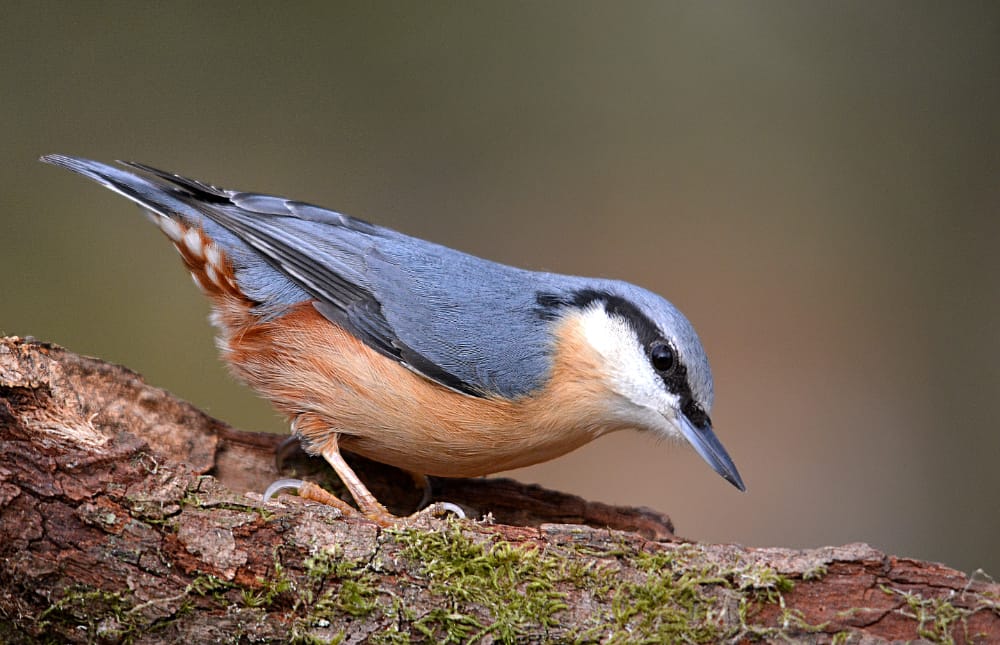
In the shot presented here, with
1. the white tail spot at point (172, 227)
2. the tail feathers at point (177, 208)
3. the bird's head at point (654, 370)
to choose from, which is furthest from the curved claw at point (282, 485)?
the bird's head at point (654, 370)

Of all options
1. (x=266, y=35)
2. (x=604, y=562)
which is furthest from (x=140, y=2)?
(x=604, y=562)

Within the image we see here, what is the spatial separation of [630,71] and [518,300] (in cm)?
287

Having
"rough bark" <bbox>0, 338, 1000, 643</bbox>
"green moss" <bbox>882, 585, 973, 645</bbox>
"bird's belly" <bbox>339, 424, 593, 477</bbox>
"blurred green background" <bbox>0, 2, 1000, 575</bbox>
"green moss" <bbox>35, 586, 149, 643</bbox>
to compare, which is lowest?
"green moss" <bbox>35, 586, 149, 643</bbox>

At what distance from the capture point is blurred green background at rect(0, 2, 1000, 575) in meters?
4.61

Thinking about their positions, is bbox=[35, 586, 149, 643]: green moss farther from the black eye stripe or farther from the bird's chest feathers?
the black eye stripe

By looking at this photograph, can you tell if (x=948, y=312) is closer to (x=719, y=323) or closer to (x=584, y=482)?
(x=719, y=323)

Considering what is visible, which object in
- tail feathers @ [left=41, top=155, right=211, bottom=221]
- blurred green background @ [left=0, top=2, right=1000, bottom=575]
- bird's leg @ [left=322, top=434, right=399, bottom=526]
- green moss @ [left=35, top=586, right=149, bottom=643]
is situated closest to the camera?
green moss @ [left=35, top=586, right=149, bottom=643]

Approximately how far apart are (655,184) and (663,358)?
2.67 metres

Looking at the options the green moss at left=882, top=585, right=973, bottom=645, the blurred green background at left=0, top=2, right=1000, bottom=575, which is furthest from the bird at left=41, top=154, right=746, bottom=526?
the blurred green background at left=0, top=2, right=1000, bottom=575

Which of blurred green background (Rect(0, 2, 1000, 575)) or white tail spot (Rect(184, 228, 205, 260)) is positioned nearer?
white tail spot (Rect(184, 228, 205, 260))

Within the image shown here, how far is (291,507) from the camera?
7.04 feet

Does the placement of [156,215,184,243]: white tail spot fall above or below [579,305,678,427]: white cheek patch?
above

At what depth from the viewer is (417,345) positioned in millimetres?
2688

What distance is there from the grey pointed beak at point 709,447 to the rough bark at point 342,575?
0.46 metres
